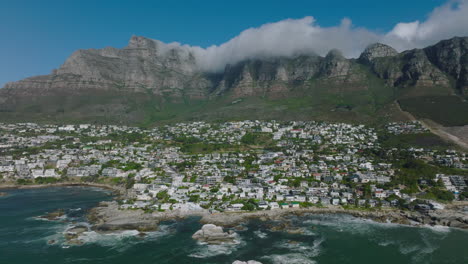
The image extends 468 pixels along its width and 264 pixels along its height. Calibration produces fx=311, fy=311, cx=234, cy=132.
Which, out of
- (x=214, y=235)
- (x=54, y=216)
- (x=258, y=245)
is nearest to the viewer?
(x=258, y=245)

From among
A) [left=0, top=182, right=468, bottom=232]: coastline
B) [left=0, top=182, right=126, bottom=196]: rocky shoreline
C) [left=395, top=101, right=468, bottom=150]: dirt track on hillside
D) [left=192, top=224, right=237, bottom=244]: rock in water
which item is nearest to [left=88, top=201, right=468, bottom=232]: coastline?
[left=0, top=182, right=468, bottom=232]: coastline

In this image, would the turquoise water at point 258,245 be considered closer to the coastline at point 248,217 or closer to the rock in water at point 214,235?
the rock in water at point 214,235

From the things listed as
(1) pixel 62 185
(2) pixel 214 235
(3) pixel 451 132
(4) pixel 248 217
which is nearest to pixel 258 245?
(2) pixel 214 235

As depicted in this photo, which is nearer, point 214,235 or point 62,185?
point 214,235

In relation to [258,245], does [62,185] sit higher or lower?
higher

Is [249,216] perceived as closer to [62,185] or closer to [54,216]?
[54,216]

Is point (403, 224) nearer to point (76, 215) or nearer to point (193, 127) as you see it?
point (76, 215)

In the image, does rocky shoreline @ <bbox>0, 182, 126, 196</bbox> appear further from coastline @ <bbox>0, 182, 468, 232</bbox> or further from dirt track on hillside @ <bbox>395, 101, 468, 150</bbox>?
dirt track on hillside @ <bbox>395, 101, 468, 150</bbox>
